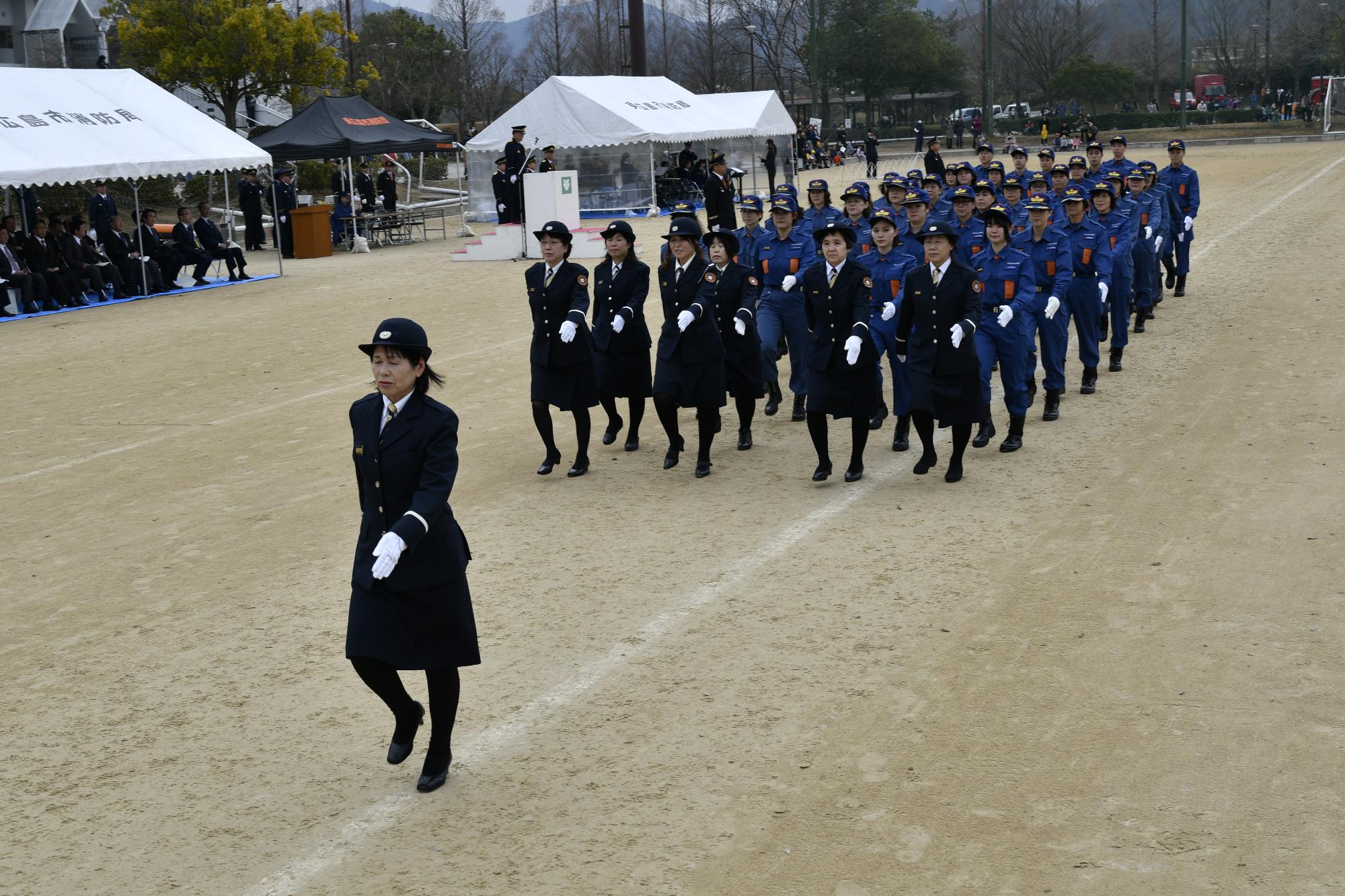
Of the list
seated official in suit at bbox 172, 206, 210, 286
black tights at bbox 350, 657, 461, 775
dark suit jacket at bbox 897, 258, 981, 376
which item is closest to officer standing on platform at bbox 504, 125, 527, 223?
seated official in suit at bbox 172, 206, 210, 286

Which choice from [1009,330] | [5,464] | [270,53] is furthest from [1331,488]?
[270,53]

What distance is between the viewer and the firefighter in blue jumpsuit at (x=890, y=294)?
1034 cm

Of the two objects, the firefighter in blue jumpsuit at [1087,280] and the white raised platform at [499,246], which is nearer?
the firefighter in blue jumpsuit at [1087,280]

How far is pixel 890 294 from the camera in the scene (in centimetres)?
1076

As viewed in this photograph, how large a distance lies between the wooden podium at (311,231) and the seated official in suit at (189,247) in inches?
185

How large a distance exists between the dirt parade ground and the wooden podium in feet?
57.8

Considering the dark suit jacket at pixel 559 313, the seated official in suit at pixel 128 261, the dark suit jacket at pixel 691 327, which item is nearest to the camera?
the dark suit jacket at pixel 559 313

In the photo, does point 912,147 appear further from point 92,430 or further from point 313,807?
point 313,807

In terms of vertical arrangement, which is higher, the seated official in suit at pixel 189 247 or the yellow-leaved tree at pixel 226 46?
the yellow-leaved tree at pixel 226 46

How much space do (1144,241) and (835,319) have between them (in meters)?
7.48

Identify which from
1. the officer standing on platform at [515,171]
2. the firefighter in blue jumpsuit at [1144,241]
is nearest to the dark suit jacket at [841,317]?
the firefighter in blue jumpsuit at [1144,241]

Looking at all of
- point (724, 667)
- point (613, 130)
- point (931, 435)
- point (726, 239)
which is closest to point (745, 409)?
point (726, 239)

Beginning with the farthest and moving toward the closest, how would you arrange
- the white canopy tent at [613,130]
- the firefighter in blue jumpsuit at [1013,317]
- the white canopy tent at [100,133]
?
the white canopy tent at [613,130] → the white canopy tent at [100,133] → the firefighter in blue jumpsuit at [1013,317]

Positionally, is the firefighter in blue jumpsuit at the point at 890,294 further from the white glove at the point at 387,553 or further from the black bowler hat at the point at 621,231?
the white glove at the point at 387,553
